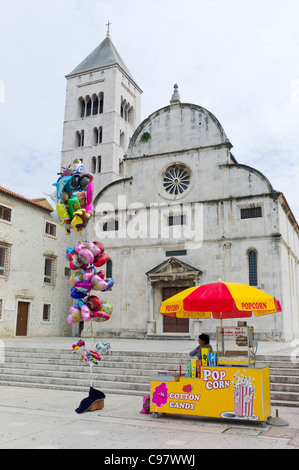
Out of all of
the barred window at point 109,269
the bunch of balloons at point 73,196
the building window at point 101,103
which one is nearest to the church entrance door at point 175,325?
the barred window at point 109,269

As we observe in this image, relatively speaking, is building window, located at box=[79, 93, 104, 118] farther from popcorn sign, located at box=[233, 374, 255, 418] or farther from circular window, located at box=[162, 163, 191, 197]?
popcorn sign, located at box=[233, 374, 255, 418]

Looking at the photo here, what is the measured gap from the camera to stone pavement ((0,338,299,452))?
6.56m

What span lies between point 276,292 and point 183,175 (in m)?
10.2

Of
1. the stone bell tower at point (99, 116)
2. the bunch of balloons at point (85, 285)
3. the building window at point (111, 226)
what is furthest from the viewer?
the stone bell tower at point (99, 116)

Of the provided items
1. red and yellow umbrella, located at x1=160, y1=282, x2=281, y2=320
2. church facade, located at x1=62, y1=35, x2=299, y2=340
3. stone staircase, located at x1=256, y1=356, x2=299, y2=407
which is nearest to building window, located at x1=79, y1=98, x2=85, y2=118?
church facade, located at x1=62, y1=35, x2=299, y2=340

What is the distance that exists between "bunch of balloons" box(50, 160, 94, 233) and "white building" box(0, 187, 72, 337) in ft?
59.4

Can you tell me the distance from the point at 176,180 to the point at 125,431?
2288 cm

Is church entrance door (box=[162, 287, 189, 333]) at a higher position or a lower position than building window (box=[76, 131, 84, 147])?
lower

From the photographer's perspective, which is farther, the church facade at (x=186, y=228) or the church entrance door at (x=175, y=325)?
the church entrance door at (x=175, y=325)

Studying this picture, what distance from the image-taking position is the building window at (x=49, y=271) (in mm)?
31875

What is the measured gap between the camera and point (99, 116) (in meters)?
45.8

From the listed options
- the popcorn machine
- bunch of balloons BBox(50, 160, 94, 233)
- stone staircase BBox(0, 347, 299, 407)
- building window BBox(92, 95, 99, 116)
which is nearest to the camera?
the popcorn machine

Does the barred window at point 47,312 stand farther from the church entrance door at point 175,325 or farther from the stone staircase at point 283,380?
the stone staircase at point 283,380
